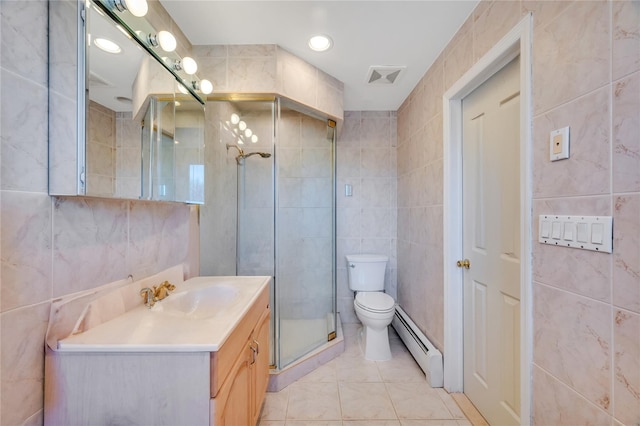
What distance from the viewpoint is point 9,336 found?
0.69m

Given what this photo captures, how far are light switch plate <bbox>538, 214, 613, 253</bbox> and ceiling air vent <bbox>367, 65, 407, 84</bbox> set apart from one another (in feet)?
5.08

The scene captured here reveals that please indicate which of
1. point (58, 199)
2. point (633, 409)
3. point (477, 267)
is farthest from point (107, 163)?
point (477, 267)

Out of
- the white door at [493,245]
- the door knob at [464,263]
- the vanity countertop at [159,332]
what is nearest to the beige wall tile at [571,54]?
the white door at [493,245]

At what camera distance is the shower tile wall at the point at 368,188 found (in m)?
2.79

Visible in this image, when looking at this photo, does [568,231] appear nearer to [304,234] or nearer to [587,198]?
[587,198]

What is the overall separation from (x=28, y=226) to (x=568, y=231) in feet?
5.52

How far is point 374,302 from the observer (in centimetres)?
217

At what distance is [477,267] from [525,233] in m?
0.58

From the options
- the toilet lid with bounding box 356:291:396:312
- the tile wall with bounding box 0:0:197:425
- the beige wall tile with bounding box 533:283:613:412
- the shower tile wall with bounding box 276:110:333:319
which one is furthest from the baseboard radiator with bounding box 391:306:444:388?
the tile wall with bounding box 0:0:197:425

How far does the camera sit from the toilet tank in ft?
8.27

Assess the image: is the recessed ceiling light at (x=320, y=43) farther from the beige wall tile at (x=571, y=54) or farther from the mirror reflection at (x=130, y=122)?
the beige wall tile at (x=571, y=54)

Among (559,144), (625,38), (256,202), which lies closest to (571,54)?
(625,38)

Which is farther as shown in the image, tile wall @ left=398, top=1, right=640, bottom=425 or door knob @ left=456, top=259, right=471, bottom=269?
door knob @ left=456, top=259, right=471, bottom=269

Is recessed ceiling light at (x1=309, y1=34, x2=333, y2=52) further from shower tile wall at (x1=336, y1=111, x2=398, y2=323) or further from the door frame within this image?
shower tile wall at (x1=336, y1=111, x2=398, y2=323)
